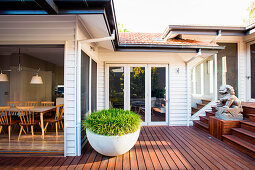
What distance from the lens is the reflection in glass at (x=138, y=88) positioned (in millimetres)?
4980

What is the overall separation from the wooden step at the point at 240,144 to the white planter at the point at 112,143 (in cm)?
216

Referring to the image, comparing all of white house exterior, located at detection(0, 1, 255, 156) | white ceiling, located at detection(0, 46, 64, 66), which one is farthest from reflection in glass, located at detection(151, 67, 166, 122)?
white ceiling, located at detection(0, 46, 64, 66)

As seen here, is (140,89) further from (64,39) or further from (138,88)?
(64,39)

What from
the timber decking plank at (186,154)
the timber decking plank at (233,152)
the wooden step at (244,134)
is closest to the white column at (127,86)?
the timber decking plank at (186,154)

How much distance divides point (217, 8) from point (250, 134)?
44.1 ft

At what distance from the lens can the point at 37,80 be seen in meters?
4.70

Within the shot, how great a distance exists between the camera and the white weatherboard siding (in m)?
2.78

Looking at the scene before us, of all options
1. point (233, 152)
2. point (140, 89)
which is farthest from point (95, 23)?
point (233, 152)

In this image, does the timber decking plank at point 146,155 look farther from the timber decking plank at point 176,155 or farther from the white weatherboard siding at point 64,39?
the white weatherboard siding at point 64,39

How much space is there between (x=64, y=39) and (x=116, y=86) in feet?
8.13

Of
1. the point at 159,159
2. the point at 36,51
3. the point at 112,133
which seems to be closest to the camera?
the point at 112,133

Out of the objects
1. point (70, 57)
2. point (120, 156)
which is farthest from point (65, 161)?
point (70, 57)

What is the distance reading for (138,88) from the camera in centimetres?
498

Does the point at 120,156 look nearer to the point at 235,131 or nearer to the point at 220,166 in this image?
the point at 220,166
